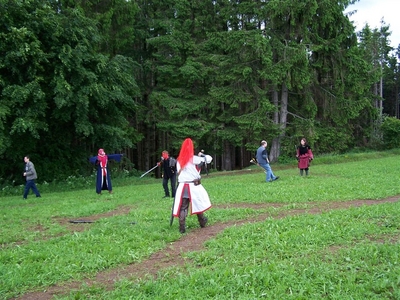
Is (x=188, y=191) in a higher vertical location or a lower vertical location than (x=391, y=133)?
lower

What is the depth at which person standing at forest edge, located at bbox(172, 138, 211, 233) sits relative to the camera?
7.43m

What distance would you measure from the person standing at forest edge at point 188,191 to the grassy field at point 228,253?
40 centimetres

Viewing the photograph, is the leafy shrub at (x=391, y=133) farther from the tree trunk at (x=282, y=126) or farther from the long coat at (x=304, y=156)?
the long coat at (x=304, y=156)

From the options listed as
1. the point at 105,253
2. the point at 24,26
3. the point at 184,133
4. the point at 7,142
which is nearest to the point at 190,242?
the point at 105,253

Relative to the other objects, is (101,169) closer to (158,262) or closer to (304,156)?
(304,156)

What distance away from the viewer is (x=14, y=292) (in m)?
4.76

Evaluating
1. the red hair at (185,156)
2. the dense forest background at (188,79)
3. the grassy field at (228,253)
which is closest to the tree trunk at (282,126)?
the dense forest background at (188,79)

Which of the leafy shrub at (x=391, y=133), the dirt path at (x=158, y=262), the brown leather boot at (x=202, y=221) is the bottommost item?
the dirt path at (x=158, y=262)

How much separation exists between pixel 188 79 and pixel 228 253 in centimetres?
2316

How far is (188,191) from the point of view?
7.49m

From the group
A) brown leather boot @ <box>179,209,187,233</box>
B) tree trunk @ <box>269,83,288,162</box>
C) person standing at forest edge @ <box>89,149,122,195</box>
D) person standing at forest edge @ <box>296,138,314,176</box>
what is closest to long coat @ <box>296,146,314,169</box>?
person standing at forest edge @ <box>296,138,314,176</box>

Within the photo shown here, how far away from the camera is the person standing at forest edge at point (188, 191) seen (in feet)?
24.4

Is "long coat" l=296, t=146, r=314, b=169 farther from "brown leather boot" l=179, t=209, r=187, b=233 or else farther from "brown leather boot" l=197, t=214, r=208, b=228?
"brown leather boot" l=179, t=209, r=187, b=233

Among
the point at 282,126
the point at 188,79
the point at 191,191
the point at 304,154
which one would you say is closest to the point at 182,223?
the point at 191,191
